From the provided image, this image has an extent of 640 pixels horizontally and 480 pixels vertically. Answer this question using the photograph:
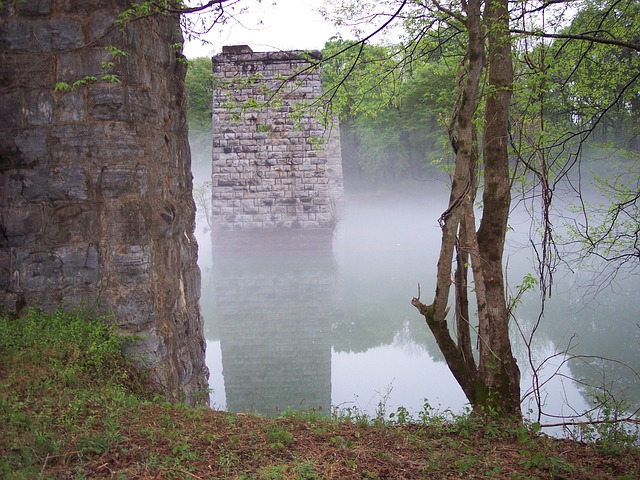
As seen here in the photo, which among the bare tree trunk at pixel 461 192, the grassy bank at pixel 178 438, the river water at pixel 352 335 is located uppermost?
the bare tree trunk at pixel 461 192

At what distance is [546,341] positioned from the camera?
37.4 ft

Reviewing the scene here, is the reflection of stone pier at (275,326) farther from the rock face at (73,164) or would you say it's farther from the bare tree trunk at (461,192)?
the rock face at (73,164)

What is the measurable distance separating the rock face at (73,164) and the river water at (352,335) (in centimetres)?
223

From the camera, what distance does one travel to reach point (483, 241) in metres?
4.91

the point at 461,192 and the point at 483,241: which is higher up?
the point at 461,192

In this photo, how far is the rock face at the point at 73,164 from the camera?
14.3 feet

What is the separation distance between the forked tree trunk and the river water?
1030mm

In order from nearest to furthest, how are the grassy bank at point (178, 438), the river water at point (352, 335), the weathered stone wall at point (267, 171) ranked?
the grassy bank at point (178, 438), the river water at point (352, 335), the weathered stone wall at point (267, 171)

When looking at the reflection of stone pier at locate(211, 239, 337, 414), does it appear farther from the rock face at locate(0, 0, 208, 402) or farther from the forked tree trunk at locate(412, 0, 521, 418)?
the rock face at locate(0, 0, 208, 402)

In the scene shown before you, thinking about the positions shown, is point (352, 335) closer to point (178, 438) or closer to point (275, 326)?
point (275, 326)

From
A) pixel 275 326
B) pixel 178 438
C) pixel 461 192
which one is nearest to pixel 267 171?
pixel 275 326

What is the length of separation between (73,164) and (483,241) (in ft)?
11.0

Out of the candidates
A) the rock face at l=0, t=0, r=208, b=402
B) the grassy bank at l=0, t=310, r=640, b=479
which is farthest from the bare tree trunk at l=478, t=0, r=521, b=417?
the rock face at l=0, t=0, r=208, b=402

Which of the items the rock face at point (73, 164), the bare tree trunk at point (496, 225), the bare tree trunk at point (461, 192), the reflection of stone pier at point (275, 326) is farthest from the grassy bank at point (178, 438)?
the reflection of stone pier at point (275, 326)
